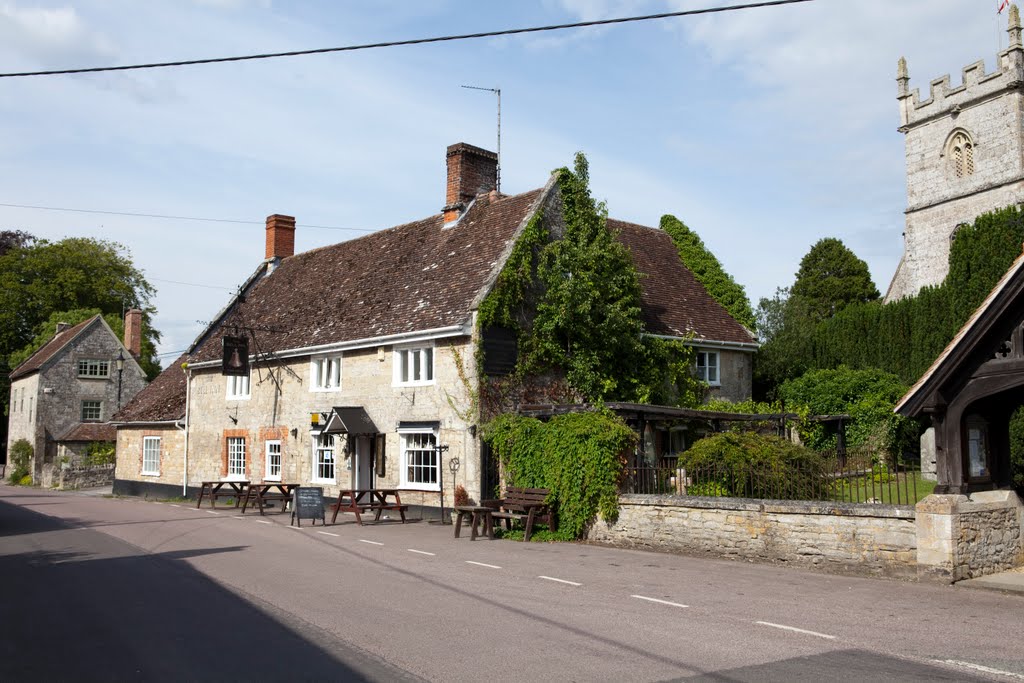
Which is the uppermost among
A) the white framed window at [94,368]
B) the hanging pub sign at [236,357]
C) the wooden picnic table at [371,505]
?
the white framed window at [94,368]

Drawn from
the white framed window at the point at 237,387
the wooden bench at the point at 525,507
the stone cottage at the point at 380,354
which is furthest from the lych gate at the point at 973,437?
the white framed window at the point at 237,387

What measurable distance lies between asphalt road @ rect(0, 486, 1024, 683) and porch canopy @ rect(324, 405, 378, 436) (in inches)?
299

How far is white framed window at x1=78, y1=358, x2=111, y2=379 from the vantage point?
5159 cm

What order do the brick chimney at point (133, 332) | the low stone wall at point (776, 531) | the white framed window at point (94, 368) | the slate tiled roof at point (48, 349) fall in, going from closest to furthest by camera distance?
the low stone wall at point (776, 531)
the slate tiled roof at point (48, 349)
the white framed window at point (94, 368)
the brick chimney at point (133, 332)

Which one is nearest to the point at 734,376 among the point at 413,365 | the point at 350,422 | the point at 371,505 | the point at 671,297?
the point at 671,297

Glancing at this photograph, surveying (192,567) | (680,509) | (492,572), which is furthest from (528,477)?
(192,567)

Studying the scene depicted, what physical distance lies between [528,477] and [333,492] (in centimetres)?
875

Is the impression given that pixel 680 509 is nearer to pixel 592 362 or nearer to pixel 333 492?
pixel 592 362

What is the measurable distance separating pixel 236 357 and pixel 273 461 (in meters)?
3.59

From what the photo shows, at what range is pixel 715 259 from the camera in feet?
104

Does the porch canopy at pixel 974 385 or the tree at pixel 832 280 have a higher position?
the tree at pixel 832 280

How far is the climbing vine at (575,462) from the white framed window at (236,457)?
548 inches

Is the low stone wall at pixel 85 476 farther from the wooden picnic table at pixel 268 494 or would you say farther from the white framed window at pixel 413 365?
the white framed window at pixel 413 365

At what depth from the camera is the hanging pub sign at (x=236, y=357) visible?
27766 millimetres
